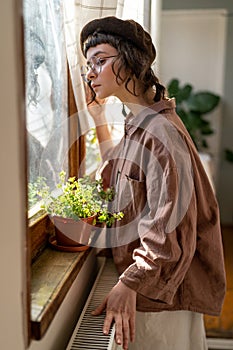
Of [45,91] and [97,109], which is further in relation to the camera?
[97,109]

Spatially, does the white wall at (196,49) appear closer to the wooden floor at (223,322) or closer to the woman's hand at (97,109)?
the wooden floor at (223,322)

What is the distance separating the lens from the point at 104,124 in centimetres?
170

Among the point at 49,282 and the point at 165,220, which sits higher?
the point at 165,220

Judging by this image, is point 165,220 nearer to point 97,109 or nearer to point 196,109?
point 97,109

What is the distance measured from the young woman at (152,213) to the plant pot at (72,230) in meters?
0.12

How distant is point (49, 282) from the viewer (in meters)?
1.14

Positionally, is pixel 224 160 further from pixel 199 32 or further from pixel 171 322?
pixel 171 322

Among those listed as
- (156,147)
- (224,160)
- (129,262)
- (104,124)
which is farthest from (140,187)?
(224,160)

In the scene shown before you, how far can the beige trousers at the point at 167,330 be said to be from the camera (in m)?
1.43

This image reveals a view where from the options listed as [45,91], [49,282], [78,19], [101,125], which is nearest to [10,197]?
[49,282]

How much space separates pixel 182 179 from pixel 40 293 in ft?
1.63

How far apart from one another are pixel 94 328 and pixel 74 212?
0.34 m

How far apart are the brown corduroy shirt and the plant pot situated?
0.12 metres

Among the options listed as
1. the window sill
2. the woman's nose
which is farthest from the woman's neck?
the window sill
